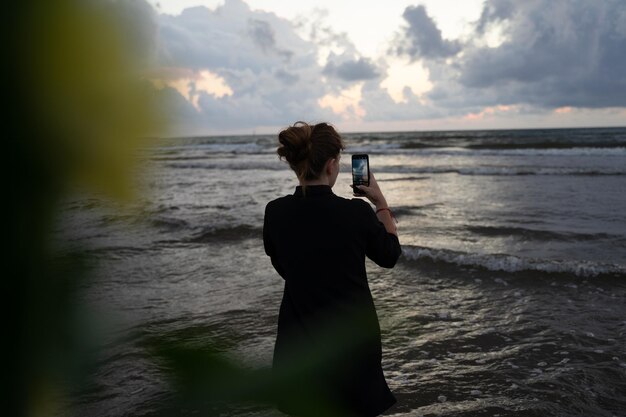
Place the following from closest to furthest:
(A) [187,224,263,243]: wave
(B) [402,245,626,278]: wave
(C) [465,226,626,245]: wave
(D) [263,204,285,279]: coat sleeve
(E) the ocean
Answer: (D) [263,204,285,279]: coat sleeve → (E) the ocean → (B) [402,245,626,278]: wave → (C) [465,226,626,245]: wave → (A) [187,224,263,243]: wave

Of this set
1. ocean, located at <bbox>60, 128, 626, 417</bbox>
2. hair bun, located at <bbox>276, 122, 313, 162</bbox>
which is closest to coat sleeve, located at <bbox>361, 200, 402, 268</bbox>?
hair bun, located at <bbox>276, 122, 313, 162</bbox>

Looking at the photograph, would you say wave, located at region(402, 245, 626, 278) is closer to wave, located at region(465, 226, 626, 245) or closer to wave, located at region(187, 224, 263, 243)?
wave, located at region(465, 226, 626, 245)

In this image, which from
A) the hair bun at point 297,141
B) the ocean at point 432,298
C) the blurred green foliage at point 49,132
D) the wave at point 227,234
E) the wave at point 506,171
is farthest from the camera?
the wave at point 506,171

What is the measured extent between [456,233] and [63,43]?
10657 mm

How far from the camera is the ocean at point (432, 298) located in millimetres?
3980

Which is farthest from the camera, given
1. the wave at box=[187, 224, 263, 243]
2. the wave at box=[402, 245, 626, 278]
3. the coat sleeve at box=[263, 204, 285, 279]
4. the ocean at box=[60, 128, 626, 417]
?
the wave at box=[187, 224, 263, 243]

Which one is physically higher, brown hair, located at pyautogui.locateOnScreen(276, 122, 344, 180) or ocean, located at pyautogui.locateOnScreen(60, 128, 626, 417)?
brown hair, located at pyautogui.locateOnScreen(276, 122, 344, 180)

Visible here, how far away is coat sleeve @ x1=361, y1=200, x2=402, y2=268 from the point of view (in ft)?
7.14

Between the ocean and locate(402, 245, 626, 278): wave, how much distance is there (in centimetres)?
3

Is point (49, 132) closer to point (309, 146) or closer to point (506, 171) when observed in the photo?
point (309, 146)

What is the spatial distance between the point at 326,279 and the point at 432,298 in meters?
4.82

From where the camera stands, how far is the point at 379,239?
2.19 meters

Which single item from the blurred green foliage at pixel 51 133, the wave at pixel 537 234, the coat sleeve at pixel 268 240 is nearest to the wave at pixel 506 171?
the wave at pixel 537 234

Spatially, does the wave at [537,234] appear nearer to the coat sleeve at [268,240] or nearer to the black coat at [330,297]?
the black coat at [330,297]
